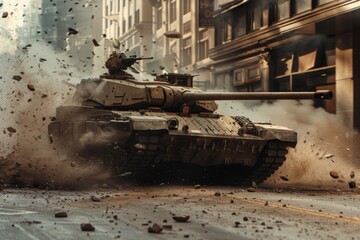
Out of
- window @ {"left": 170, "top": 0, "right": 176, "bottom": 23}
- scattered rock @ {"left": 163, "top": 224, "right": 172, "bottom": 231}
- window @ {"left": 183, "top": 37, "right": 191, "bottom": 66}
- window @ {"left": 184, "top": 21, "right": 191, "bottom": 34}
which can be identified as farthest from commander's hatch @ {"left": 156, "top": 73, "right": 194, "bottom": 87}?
window @ {"left": 183, "top": 37, "right": 191, "bottom": 66}

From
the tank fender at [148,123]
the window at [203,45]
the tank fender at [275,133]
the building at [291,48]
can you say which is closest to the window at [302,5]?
the building at [291,48]

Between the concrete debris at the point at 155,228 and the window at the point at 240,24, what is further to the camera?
the window at the point at 240,24

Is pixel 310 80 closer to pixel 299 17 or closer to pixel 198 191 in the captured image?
pixel 299 17

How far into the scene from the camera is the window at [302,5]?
2372 cm

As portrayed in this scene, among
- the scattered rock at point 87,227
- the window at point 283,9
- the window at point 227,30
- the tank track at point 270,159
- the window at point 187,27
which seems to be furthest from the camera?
the window at point 187,27

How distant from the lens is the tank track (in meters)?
15.3

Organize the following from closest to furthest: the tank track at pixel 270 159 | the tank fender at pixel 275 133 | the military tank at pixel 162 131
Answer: the military tank at pixel 162 131 < the tank fender at pixel 275 133 < the tank track at pixel 270 159

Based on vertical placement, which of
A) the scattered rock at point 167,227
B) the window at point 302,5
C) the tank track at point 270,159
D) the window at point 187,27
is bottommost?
the scattered rock at point 167,227

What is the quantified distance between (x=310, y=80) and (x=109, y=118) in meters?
12.2

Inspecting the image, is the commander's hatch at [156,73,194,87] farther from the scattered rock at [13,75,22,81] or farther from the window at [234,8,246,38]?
the window at [234,8,246,38]

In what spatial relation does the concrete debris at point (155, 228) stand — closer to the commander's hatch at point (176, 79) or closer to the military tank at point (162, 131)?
the military tank at point (162, 131)

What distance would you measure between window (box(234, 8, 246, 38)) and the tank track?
14.4 meters

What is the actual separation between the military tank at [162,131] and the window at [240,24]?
44.0ft

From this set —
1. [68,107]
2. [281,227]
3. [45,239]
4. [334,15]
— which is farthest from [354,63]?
[45,239]
